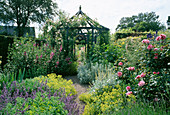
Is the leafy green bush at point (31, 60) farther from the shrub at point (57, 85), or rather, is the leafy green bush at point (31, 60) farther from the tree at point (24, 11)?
the tree at point (24, 11)

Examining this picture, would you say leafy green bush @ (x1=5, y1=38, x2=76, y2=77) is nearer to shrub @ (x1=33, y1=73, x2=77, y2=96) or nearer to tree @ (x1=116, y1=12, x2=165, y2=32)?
shrub @ (x1=33, y1=73, x2=77, y2=96)

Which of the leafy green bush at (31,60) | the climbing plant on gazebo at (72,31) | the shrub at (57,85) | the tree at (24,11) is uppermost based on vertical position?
the tree at (24,11)

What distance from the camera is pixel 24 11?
65.8 ft

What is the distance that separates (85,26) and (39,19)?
15823 mm

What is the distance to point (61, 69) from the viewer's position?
20.8ft

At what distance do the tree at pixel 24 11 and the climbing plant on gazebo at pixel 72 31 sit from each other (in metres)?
12.3

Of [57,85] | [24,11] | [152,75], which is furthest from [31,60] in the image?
[24,11]

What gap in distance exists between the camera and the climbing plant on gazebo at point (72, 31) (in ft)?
24.1

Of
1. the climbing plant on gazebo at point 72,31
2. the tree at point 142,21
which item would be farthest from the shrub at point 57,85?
the tree at point 142,21

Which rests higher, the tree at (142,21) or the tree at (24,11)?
the tree at (142,21)

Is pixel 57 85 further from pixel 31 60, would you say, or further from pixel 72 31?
pixel 72 31

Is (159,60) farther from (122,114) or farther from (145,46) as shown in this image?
(122,114)

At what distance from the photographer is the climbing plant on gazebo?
7359 mm

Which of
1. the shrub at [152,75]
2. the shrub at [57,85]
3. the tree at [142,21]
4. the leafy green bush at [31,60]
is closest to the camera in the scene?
the shrub at [152,75]
